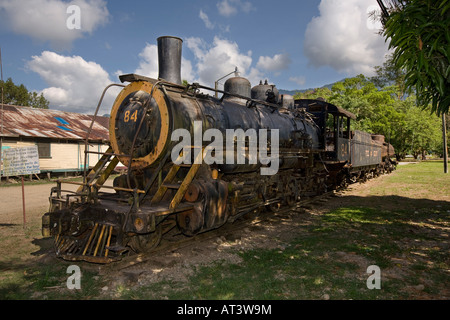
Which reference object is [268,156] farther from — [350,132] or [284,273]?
[350,132]

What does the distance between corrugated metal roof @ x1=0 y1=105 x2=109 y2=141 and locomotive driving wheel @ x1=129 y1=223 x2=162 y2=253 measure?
15.7 m

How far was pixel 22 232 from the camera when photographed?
711cm

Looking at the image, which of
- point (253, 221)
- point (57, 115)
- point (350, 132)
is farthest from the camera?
point (57, 115)

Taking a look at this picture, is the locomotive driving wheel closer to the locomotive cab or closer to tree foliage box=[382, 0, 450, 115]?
tree foliage box=[382, 0, 450, 115]

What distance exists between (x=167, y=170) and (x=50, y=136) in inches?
630

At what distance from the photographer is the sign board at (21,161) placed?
7.79 metres

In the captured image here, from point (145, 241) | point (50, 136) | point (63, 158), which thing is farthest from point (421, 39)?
point (63, 158)

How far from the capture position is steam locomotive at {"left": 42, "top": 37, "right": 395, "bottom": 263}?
5090 millimetres

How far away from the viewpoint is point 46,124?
20859mm

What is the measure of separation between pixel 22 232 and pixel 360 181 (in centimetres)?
1606

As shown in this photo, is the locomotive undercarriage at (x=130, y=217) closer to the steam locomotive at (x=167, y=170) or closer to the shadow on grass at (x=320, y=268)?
the steam locomotive at (x=167, y=170)

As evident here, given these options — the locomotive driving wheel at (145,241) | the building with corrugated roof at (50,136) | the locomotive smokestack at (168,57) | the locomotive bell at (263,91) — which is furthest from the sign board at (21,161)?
the building with corrugated roof at (50,136)

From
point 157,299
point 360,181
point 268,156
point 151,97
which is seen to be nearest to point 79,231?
point 157,299

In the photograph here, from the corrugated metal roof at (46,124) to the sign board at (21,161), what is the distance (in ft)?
35.9
